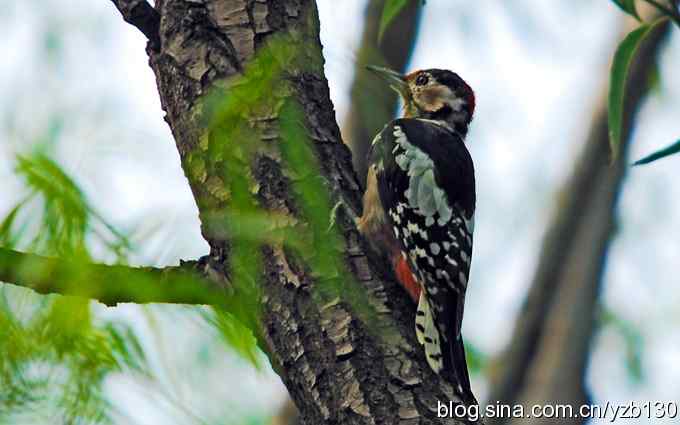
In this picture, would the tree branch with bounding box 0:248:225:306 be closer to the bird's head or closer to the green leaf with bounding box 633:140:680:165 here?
the green leaf with bounding box 633:140:680:165

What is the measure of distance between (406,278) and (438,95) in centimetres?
190

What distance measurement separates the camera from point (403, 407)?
2340mm

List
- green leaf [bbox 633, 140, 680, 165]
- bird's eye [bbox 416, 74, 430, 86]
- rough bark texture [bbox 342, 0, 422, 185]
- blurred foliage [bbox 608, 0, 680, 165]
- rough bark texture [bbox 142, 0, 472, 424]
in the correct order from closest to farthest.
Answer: green leaf [bbox 633, 140, 680, 165] < blurred foliage [bbox 608, 0, 680, 165] < rough bark texture [bbox 142, 0, 472, 424] < bird's eye [bbox 416, 74, 430, 86] < rough bark texture [bbox 342, 0, 422, 185]

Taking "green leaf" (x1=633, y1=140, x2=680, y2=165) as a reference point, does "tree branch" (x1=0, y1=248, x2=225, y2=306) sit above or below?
below

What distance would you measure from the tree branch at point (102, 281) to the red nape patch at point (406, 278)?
1167 millimetres

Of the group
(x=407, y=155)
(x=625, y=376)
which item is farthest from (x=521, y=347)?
(x=407, y=155)

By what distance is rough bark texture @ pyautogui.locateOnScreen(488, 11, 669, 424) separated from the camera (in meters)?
4.84

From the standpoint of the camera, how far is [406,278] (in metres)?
2.82

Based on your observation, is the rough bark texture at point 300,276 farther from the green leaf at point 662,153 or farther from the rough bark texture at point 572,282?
the rough bark texture at point 572,282

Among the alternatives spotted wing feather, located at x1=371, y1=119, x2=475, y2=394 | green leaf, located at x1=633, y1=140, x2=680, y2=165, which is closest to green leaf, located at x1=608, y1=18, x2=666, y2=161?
green leaf, located at x1=633, y1=140, x2=680, y2=165

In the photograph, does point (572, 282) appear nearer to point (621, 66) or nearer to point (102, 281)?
point (621, 66)

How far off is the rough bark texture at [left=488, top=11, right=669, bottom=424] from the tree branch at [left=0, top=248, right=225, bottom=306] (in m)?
3.43

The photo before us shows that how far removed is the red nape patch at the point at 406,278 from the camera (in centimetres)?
272

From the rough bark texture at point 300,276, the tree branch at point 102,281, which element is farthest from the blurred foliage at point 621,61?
the tree branch at point 102,281
